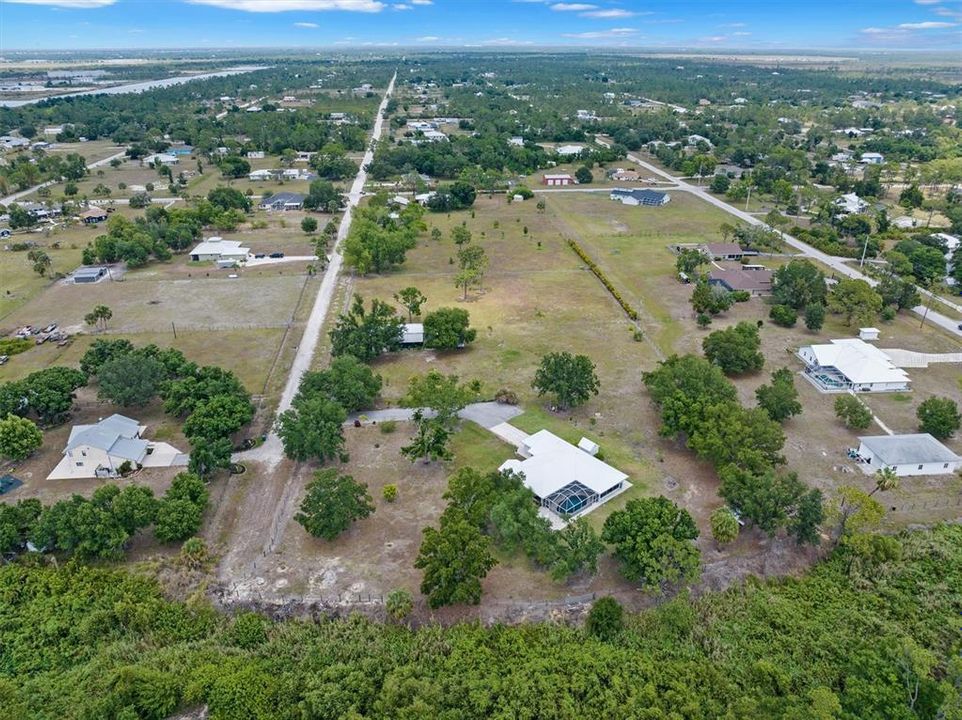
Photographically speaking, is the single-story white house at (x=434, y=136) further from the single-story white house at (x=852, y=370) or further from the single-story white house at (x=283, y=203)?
the single-story white house at (x=852, y=370)

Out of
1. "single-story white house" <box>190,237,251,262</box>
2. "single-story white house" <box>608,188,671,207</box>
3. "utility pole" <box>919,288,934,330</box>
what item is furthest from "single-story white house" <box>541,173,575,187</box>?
"utility pole" <box>919,288,934,330</box>

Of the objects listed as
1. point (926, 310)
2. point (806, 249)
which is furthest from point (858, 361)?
point (806, 249)

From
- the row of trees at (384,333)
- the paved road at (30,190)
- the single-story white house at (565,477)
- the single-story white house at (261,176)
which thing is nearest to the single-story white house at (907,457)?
the single-story white house at (565,477)

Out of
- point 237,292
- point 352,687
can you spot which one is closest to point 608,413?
point 352,687

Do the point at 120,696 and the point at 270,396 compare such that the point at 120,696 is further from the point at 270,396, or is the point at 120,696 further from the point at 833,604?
the point at 833,604

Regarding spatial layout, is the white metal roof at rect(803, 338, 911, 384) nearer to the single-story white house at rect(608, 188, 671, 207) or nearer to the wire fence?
the wire fence
